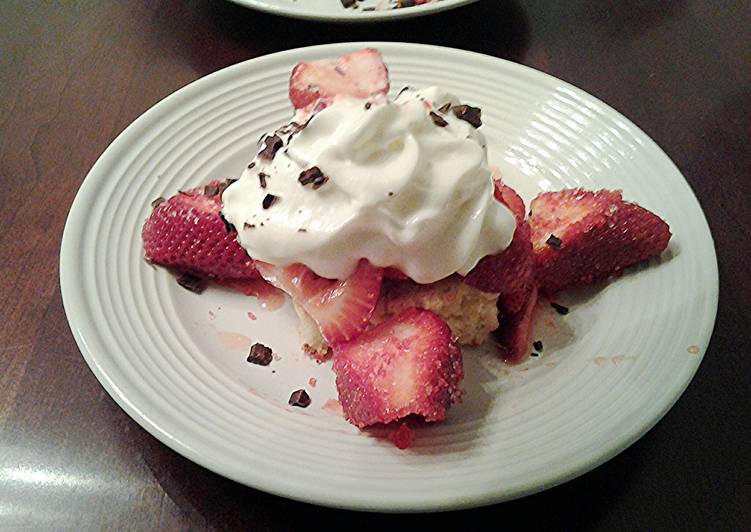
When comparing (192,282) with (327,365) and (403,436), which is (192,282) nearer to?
(327,365)

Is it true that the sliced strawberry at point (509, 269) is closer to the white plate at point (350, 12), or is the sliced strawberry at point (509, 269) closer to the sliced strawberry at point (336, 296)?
the sliced strawberry at point (336, 296)

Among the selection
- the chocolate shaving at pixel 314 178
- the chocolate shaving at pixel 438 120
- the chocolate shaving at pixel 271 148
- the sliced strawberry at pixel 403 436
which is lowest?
the sliced strawberry at pixel 403 436

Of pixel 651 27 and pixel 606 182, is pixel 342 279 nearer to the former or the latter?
pixel 606 182

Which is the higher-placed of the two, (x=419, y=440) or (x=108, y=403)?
(x=419, y=440)

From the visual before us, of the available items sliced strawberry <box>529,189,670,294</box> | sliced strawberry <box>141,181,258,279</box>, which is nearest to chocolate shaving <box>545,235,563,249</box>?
sliced strawberry <box>529,189,670,294</box>

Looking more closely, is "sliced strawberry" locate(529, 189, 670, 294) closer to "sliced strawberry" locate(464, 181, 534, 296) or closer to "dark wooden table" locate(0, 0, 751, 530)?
"sliced strawberry" locate(464, 181, 534, 296)

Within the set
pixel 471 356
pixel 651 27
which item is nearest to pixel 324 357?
pixel 471 356

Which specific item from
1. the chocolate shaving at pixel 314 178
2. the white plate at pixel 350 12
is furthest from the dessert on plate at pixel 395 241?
the white plate at pixel 350 12
